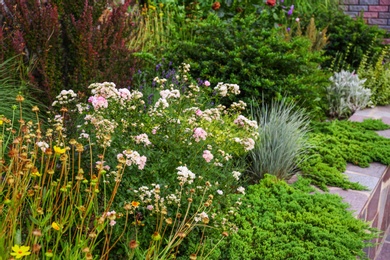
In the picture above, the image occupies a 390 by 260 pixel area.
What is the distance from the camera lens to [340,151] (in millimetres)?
4414

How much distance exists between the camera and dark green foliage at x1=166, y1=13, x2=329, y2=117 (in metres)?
4.98

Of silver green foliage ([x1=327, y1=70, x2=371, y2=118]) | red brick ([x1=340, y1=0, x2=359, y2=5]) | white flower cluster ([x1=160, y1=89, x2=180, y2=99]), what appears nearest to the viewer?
white flower cluster ([x1=160, y1=89, x2=180, y2=99])

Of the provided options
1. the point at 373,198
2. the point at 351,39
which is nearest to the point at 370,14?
the point at 351,39

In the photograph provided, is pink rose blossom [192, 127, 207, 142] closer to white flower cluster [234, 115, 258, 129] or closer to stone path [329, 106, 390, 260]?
white flower cluster [234, 115, 258, 129]

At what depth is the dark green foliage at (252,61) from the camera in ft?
16.3

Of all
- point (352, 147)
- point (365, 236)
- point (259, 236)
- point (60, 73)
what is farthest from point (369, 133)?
point (60, 73)

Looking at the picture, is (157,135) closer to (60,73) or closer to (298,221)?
(298,221)

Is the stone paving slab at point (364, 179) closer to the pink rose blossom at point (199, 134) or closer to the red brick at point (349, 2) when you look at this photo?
the pink rose blossom at point (199, 134)

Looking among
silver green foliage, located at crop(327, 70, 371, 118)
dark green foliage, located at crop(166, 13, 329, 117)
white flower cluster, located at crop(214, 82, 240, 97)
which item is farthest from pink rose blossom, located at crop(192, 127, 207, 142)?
silver green foliage, located at crop(327, 70, 371, 118)

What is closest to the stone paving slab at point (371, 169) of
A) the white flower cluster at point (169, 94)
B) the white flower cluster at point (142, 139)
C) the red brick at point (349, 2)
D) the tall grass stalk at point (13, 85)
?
the white flower cluster at point (169, 94)

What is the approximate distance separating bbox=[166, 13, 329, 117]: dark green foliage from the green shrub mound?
1.58m

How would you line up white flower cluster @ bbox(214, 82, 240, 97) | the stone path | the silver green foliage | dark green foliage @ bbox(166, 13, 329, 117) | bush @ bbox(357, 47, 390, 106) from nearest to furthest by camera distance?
white flower cluster @ bbox(214, 82, 240, 97) → the stone path → dark green foliage @ bbox(166, 13, 329, 117) → the silver green foliage → bush @ bbox(357, 47, 390, 106)

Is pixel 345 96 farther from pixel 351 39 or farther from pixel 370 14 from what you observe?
pixel 370 14

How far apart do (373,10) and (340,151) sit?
595 cm
